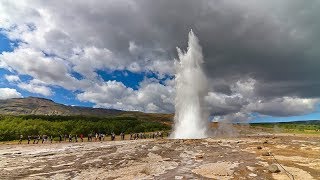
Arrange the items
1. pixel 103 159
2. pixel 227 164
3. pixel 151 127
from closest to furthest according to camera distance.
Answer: pixel 227 164 → pixel 103 159 → pixel 151 127

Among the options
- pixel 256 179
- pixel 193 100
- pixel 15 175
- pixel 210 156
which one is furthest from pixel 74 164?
pixel 193 100

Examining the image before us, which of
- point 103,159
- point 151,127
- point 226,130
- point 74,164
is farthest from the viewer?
point 151,127

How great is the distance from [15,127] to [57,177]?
76.8 meters

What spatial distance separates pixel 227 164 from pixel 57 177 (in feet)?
38.8

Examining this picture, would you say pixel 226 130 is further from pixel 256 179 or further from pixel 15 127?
pixel 256 179

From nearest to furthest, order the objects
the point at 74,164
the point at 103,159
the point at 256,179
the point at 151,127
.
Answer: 1. the point at 256,179
2. the point at 74,164
3. the point at 103,159
4. the point at 151,127

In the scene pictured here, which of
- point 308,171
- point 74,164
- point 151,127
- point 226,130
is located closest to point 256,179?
point 308,171

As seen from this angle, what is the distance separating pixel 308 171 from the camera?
2238cm

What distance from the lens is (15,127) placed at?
91438 mm

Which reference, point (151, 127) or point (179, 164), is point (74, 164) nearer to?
point (179, 164)

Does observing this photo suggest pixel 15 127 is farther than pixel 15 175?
Yes

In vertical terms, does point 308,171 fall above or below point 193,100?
below

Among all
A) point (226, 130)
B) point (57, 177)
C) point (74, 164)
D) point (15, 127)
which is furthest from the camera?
point (15, 127)

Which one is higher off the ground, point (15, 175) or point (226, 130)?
point (226, 130)
